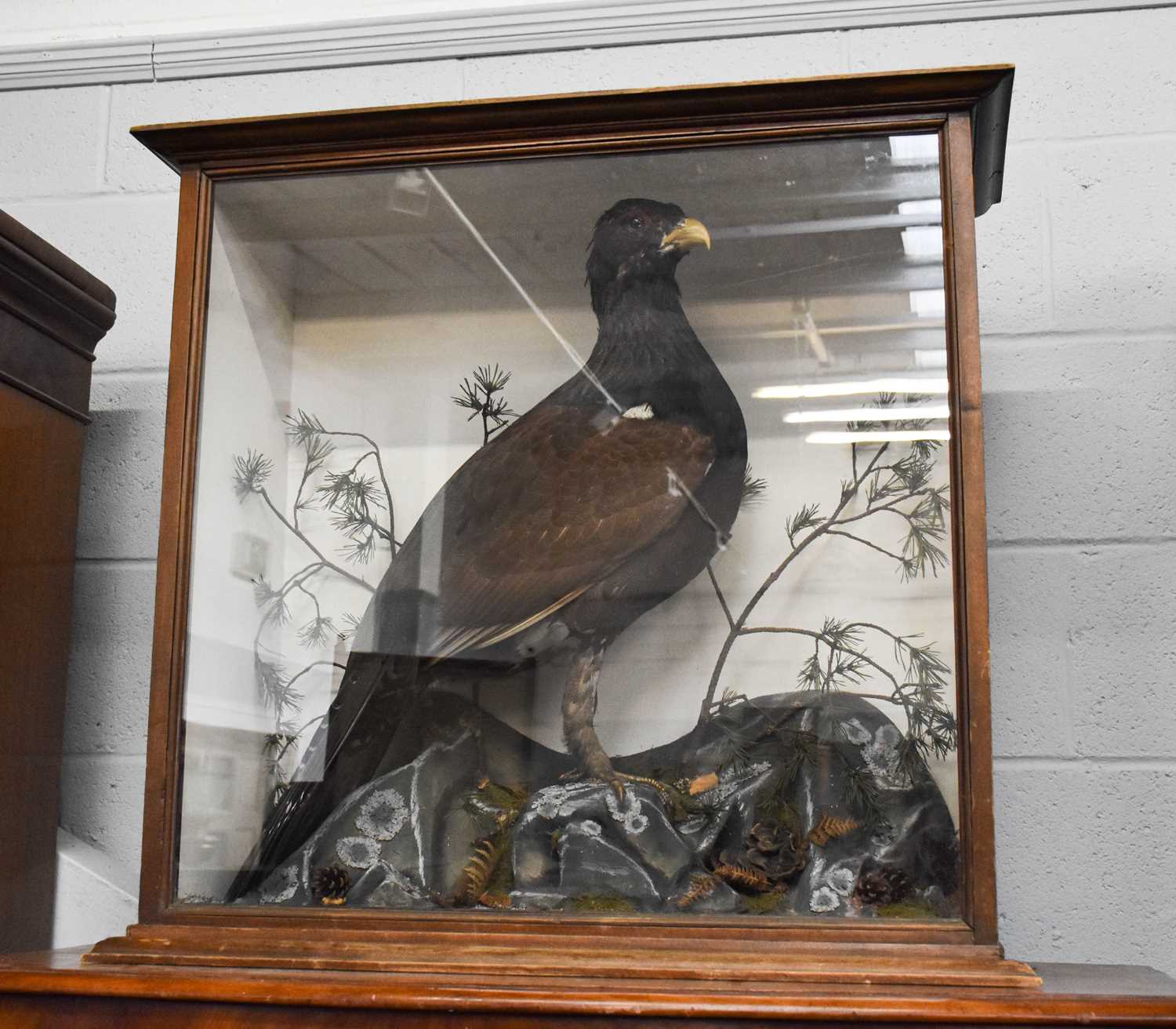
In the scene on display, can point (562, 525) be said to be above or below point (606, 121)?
below

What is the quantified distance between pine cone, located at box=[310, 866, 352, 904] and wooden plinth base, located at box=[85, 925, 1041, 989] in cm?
3

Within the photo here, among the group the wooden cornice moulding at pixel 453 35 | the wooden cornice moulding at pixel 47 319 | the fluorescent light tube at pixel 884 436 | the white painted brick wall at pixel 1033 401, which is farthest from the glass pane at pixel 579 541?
the wooden cornice moulding at pixel 453 35

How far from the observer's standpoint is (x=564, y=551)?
31.4 inches

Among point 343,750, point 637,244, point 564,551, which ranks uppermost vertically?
point 637,244

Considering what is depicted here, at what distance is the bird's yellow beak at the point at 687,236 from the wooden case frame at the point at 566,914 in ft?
0.17

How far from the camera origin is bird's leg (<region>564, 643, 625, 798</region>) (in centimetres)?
78

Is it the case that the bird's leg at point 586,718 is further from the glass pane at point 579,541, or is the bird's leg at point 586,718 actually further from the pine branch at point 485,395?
the pine branch at point 485,395

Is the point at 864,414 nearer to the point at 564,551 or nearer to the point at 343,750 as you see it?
the point at 564,551

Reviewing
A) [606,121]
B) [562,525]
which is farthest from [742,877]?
[606,121]

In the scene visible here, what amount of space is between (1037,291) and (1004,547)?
23cm

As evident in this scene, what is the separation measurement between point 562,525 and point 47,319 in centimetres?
49

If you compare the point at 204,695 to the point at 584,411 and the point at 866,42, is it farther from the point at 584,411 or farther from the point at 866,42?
the point at 866,42

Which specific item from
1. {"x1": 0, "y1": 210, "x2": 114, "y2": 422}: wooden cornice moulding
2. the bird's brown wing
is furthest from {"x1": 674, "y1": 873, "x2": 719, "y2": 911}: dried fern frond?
{"x1": 0, "y1": 210, "x2": 114, "y2": 422}: wooden cornice moulding

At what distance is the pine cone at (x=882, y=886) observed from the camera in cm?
71
